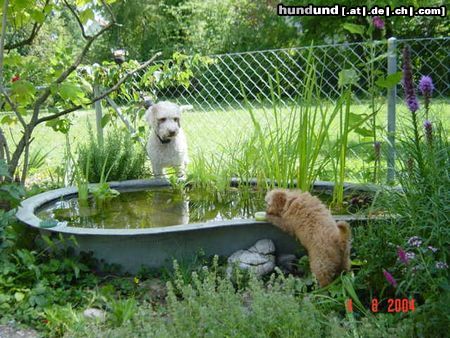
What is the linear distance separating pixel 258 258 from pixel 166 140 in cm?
196

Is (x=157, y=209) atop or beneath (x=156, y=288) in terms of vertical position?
atop

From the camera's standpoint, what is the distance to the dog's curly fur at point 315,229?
294cm

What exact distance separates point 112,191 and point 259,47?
58.8 feet

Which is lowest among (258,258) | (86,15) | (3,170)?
(258,258)

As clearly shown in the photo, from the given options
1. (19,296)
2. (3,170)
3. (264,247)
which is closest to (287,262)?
(264,247)

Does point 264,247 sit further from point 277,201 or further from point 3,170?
point 3,170

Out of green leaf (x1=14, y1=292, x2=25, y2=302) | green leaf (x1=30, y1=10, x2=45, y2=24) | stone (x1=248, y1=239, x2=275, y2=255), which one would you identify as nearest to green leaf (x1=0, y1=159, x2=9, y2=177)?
green leaf (x1=14, y1=292, x2=25, y2=302)

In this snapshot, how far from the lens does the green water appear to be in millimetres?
4113

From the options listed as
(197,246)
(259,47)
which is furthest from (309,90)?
(259,47)

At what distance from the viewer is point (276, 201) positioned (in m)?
3.37

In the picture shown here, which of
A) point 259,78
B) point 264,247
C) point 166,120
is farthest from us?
point 259,78

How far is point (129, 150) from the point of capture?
558 centimetres

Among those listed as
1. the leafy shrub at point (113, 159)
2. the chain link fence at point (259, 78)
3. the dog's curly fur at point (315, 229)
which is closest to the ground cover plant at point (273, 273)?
the dog's curly fur at point (315, 229)

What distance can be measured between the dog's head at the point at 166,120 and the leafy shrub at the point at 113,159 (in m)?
0.67
